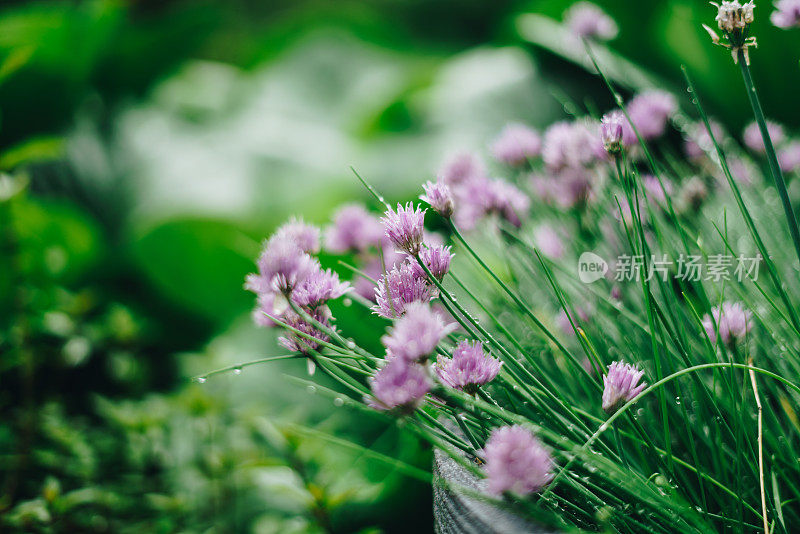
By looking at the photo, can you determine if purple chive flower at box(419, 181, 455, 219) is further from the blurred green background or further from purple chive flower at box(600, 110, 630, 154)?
the blurred green background

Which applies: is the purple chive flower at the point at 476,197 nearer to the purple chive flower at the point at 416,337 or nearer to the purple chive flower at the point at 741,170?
the purple chive flower at the point at 416,337

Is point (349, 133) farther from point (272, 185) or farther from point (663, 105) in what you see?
point (663, 105)

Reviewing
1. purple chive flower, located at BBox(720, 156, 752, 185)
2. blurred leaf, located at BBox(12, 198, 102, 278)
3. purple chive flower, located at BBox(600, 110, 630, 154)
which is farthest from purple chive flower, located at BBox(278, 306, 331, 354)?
blurred leaf, located at BBox(12, 198, 102, 278)

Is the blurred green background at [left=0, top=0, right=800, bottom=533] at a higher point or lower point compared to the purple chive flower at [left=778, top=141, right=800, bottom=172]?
higher

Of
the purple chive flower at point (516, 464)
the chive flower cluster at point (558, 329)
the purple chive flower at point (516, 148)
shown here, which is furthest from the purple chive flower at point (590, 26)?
the purple chive flower at point (516, 464)

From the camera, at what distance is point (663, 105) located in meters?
0.52

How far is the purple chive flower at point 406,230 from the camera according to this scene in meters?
0.32

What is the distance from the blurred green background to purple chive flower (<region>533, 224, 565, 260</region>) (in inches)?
10.8

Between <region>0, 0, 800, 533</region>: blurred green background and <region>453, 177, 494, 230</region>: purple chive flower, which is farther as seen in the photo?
<region>0, 0, 800, 533</region>: blurred green background

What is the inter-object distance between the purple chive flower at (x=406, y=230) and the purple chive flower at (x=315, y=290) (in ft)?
0.14

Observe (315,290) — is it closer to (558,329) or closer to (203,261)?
(558,329)

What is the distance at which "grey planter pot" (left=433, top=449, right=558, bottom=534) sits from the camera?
0.93ft

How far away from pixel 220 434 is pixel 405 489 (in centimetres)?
23

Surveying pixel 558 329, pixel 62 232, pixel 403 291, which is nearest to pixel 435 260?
pixel 403 291
